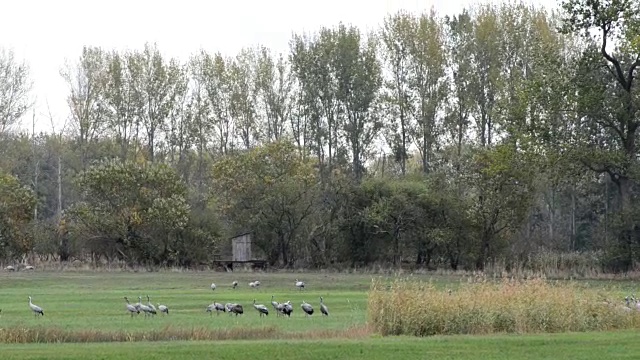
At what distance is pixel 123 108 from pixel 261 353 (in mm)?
72861

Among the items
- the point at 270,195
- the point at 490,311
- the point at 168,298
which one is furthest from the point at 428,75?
the point at 490,311

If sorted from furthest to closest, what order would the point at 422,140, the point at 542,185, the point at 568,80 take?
the point at 422,140
the point at 542,185
the point at 568,80

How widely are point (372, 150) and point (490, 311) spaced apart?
207ft

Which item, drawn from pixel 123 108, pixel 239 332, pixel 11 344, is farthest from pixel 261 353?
pixel 123 108

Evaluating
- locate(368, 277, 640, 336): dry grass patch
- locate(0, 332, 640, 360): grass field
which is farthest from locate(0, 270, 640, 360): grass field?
locate(368, 277, 640, 336): dry grass patch

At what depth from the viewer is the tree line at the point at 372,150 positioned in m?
63.1

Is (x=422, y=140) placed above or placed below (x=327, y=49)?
below

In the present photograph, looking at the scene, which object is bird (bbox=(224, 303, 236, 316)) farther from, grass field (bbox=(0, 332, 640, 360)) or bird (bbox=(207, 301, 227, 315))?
grass field (bbox=(0, 332, 640, 360))

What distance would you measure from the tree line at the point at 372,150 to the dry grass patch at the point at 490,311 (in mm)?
31708

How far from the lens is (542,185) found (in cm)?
7481

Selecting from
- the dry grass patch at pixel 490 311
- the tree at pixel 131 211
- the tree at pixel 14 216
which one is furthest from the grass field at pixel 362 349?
the tree at pixel 14 216

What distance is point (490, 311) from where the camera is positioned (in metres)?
28.2

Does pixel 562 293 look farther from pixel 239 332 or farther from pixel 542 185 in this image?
pixel 542 185

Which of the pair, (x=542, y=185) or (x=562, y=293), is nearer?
(x=562, y=293)
